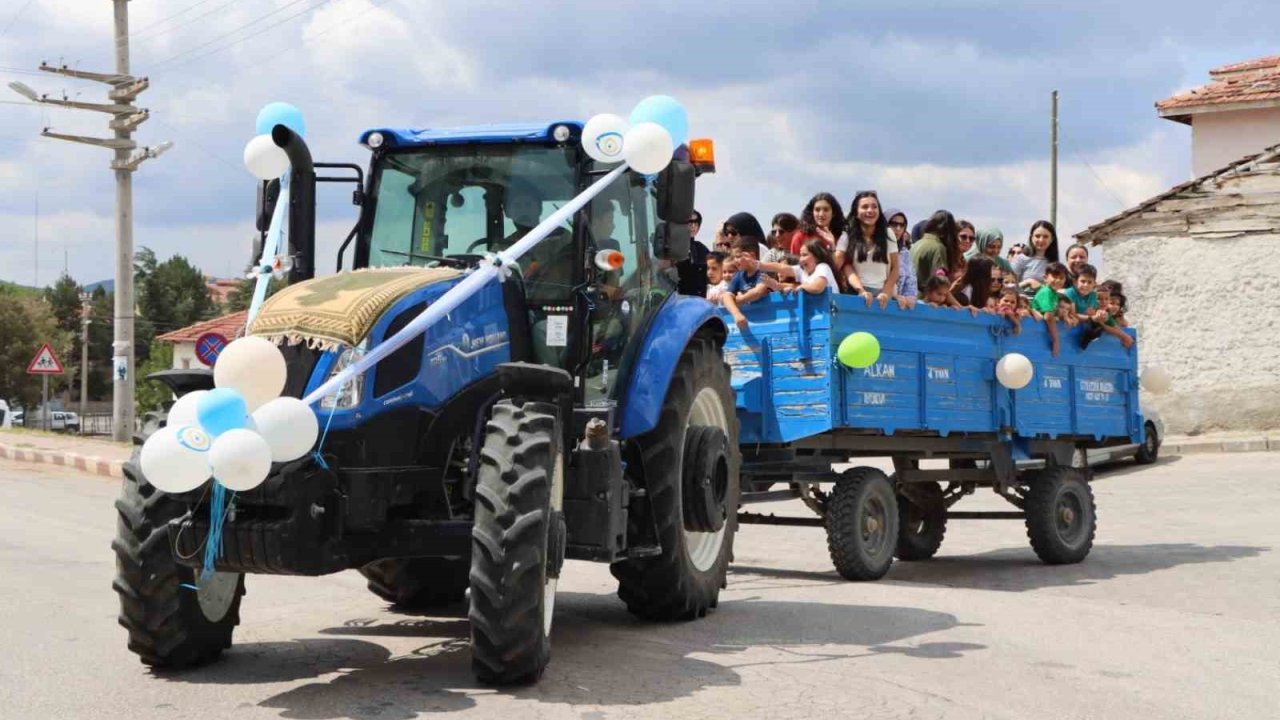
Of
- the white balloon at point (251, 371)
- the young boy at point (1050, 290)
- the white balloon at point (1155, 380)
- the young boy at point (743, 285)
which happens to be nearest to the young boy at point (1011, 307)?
the young boy at point (1050, 290)

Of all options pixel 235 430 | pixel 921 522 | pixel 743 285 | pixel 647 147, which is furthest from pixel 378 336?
pixel 921 522

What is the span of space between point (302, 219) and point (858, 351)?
407 cm

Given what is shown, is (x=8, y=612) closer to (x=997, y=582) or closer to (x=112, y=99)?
(x=997, y=582)

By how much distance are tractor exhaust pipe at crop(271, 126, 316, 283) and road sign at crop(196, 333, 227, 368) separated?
8915 millimetres

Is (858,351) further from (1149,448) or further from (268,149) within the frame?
(1149,448)

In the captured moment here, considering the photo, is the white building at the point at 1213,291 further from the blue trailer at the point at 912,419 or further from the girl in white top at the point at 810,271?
the girl in white top at the point at 810,271

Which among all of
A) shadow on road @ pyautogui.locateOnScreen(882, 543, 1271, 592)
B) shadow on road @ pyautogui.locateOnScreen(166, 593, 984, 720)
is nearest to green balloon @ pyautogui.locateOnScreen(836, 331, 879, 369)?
shadow on road @ pyautogui.locateOnScreen(166, 593, 984, 720)

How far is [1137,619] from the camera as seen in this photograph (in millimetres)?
9242

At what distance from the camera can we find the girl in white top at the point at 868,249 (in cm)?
1141

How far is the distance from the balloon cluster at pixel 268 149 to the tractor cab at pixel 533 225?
48 centimetres

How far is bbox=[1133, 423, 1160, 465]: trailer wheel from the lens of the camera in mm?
22688

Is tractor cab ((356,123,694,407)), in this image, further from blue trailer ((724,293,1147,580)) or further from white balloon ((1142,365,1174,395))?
white balloon ((1142,365,1174,395))

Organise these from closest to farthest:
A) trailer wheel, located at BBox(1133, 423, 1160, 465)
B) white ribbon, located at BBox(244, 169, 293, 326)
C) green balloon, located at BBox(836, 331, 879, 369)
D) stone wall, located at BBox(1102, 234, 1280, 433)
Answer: white ribbon, located at BBox(244, 169, 293, 326), green balloon, located at BBox(836, 331, 879, 369), trailer wheel, located at BBox(1133, 423, 1160, 465), stone wall, located at BBox(1102, 234, 1280, 433)

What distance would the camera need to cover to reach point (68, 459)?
25.7 m
